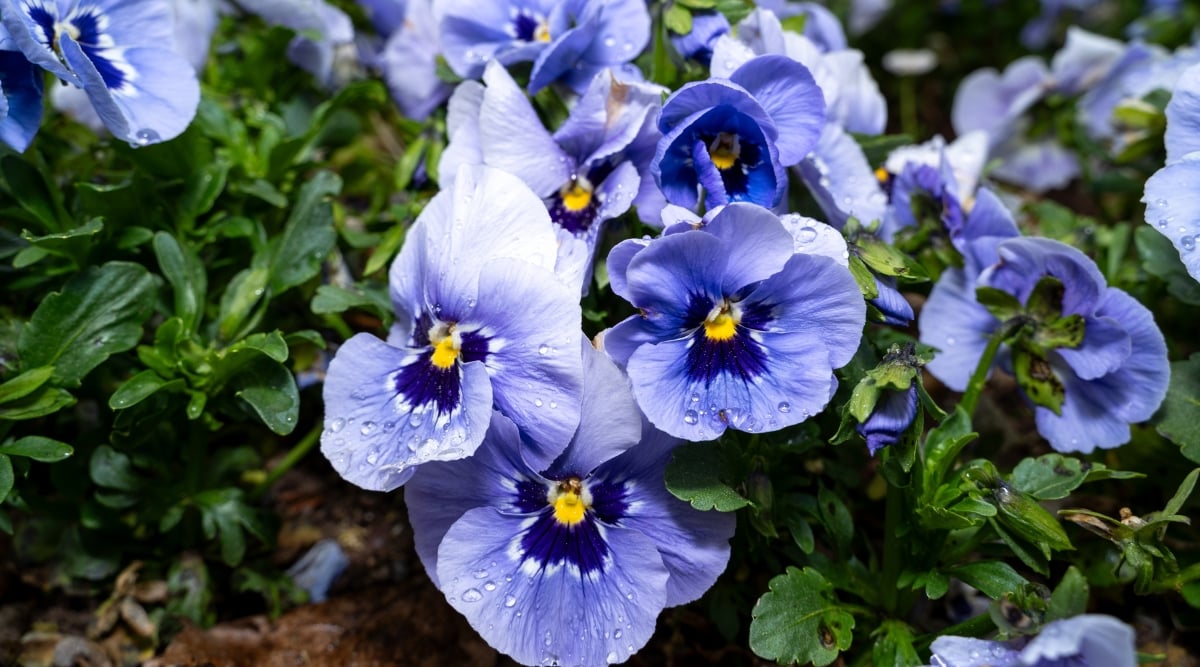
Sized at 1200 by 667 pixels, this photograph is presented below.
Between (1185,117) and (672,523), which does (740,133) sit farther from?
(1185,117)

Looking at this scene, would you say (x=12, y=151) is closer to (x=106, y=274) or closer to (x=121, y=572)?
(x=106, y=274)

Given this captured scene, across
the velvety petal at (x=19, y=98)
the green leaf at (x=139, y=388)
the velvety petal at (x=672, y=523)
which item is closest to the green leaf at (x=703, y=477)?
the velvety petal at (x=672, y=523)

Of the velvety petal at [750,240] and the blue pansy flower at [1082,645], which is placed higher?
the velvety petal at [750,240]

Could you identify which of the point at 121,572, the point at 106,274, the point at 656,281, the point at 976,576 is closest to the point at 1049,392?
the point at 976,576

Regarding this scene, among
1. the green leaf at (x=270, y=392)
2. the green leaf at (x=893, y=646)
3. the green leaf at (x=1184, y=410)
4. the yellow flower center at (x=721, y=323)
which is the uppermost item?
the yellow flower center at (x=721, y=323)

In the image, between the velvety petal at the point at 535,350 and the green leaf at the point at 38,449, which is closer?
the velvety petal at the point at 535,350

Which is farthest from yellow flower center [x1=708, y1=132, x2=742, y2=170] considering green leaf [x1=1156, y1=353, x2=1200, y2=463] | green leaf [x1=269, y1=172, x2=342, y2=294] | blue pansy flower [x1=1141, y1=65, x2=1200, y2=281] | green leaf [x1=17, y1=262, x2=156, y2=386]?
green leaf [x1=17, y1=262, x2=156, y2=386]

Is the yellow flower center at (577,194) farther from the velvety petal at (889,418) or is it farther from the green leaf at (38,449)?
the green leaf at (38,449)
